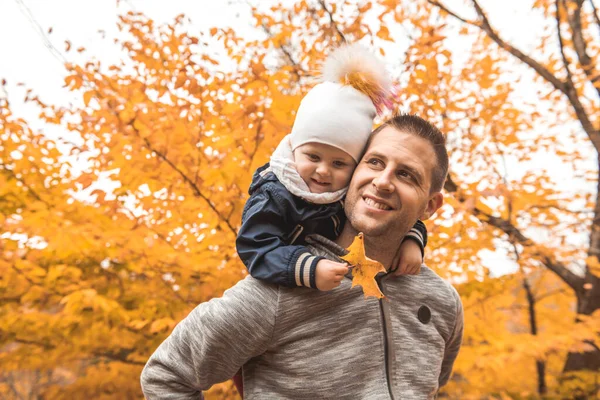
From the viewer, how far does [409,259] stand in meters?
1.54

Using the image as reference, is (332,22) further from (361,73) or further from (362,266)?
(362,266)

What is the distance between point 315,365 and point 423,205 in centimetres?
61

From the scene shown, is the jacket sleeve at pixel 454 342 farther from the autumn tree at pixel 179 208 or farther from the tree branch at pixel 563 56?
the tree branch at pixel 563 56

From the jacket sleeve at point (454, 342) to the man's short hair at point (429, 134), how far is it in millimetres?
482

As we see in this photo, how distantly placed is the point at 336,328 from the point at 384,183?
47 centimetres

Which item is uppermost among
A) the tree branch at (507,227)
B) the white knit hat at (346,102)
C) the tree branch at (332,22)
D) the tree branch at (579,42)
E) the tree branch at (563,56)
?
the tree branch at (579,42)

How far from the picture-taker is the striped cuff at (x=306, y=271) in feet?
4.19

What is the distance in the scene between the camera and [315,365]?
1391mm

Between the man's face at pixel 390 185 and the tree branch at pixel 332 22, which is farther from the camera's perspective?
the tree branch at pixel 332 22

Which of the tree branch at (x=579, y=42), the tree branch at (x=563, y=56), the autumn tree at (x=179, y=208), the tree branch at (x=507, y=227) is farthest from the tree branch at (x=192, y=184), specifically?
the tree branch at (x=579, y=42)

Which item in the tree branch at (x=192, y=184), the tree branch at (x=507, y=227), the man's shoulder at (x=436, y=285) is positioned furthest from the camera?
the tree branch at (x=507, y=227)

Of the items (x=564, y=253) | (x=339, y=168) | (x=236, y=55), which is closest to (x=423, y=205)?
(x=339, y=168)

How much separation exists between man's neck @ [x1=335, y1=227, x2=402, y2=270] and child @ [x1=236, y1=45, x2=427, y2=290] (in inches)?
1.1

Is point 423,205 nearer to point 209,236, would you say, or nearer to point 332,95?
point 332,95
